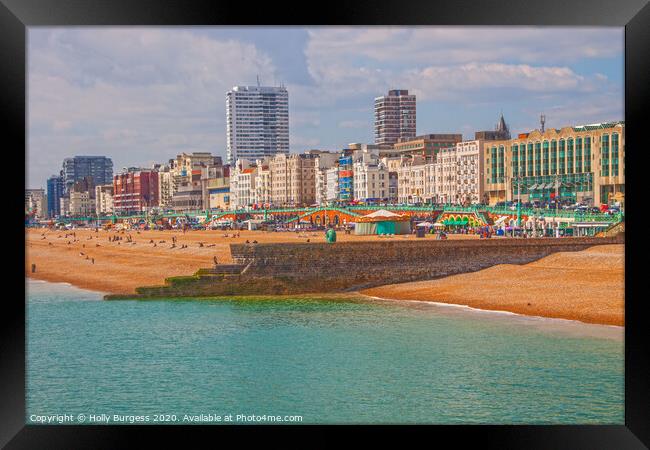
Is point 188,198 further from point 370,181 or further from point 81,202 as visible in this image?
point 370,181

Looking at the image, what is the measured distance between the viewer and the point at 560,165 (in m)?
40.4

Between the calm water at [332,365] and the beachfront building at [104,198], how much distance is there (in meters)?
47.4

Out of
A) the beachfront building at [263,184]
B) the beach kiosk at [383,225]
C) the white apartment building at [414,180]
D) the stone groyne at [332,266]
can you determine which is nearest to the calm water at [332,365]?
the stone groyne at [332,266]

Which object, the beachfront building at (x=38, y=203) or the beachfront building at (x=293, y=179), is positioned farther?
the beachfront building at (x=293, y=179)

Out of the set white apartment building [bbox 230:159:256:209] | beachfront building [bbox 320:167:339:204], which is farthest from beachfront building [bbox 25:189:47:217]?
beachfront building [bbox 320:167:339:204]

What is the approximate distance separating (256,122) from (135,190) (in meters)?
11.6

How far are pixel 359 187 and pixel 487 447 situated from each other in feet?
180

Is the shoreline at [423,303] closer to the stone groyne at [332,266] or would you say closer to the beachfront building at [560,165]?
the stone groyne at [332,266]

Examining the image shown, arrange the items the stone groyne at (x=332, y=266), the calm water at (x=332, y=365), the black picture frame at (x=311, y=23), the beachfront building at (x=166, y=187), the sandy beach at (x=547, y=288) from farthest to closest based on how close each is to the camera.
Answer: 1. the beachfront building at (x=166, y=187)
2. the stone groyne at (x=332, y=266)
3. the sandy beach at (x=547, y=288)
4. the calm water at (x=332, y=365)
5. the black picture frame at (x=311, y=23)

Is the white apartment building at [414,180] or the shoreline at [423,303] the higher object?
the white apartment building at [414,180]

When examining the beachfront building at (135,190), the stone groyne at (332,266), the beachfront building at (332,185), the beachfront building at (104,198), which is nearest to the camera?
the stone groyne at (332,266)

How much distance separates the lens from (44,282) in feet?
90.5

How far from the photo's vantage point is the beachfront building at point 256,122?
2608 inches
